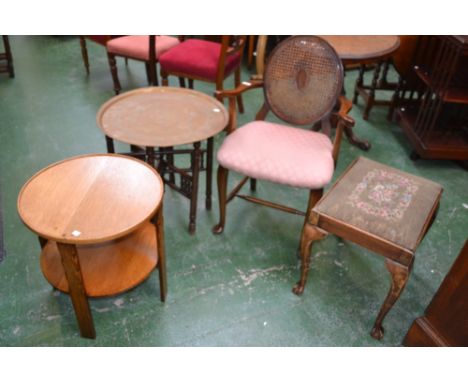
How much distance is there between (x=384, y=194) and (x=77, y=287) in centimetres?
136

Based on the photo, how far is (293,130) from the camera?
2289 millimetres

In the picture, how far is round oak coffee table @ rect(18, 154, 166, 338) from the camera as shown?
146cm

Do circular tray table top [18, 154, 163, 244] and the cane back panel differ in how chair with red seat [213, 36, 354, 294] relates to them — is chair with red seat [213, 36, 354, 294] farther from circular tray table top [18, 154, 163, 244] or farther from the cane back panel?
circular tray table top [18, 154, 163, 244]

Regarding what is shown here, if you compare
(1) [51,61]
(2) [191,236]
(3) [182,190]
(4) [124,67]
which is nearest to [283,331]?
(2) [191,236]

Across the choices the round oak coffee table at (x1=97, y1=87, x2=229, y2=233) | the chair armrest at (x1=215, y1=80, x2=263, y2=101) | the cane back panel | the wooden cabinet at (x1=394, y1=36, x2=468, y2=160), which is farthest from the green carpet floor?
the chair armrest at (x1=215, y1=80, x2=263, y2=101)

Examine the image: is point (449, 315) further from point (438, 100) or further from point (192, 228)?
point (438, 100)

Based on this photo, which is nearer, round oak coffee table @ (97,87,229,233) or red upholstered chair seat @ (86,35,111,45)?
round oak coffee table @ (97,87,229,233)

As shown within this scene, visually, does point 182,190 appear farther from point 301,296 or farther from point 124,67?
point 124,67

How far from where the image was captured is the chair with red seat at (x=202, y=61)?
3.04 m

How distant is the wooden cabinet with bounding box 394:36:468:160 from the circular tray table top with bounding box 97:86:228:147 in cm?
165

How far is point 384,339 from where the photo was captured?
1863mm

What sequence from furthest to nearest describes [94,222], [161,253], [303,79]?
1. [303,79]
2. [161,253]
3. [94,222]

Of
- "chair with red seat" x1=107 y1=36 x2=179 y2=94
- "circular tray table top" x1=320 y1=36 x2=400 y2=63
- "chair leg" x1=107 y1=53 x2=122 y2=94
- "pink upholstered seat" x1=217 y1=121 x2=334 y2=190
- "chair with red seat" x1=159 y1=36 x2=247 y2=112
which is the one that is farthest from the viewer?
"chair leg" x1=107 y1=53 x2=122 y2=94

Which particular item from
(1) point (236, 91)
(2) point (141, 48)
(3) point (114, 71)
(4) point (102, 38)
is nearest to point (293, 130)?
(1) point (236, 91)
